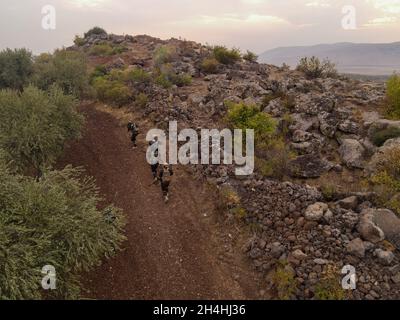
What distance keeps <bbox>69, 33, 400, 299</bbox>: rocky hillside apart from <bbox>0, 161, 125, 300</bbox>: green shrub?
20.6 ft

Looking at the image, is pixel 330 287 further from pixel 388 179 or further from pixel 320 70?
pixel 320 70

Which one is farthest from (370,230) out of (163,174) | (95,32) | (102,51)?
(95,32)

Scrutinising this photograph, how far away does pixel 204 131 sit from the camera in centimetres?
2166

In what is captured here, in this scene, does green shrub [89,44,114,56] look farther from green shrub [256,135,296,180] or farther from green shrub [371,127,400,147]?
green shrub [371,127,400,147]

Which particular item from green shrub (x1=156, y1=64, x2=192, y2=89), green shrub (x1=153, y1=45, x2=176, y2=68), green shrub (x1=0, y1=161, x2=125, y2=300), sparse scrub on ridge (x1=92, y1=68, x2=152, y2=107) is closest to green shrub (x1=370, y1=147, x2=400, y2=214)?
green shrub (x1=0, y1=161, x2=125, y2=300)

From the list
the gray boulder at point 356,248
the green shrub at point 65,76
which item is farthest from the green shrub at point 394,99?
the green shrub at point 65,76

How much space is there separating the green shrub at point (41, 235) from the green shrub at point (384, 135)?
1383cm

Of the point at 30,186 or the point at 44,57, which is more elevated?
the point at 44,57

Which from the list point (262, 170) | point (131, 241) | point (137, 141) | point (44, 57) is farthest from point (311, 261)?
point (44, 57)

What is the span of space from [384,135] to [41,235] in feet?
52.7

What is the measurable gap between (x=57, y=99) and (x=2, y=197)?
11.2m

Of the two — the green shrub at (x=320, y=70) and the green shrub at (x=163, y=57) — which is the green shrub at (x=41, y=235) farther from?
the green shrub at (x=320, y=70)

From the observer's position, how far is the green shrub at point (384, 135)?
60.4 ft
